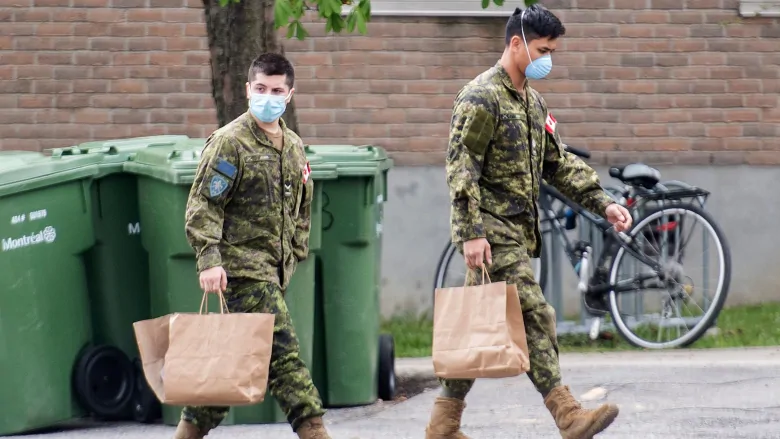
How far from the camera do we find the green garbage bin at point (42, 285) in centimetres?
565

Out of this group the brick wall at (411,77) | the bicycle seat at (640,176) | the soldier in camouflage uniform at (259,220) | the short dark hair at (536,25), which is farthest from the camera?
the brick wall at (411,77)

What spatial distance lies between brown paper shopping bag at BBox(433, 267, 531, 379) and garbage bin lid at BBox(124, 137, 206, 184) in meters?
1.42

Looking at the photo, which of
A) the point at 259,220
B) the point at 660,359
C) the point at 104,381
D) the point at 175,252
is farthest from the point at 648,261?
the point at 259,220

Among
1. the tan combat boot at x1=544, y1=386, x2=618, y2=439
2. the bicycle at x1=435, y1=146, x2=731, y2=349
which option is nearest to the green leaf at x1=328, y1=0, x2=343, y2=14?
the bicycle at x1=435, y1=146, x2=731, y2=349

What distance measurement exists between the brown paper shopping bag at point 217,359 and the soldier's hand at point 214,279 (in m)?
0.12

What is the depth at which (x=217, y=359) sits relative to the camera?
4492 mm

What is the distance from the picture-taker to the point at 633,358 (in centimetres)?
720

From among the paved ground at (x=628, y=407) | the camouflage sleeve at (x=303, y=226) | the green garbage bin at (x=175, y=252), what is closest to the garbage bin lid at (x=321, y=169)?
the green garbage bin at (x=175, y=252)

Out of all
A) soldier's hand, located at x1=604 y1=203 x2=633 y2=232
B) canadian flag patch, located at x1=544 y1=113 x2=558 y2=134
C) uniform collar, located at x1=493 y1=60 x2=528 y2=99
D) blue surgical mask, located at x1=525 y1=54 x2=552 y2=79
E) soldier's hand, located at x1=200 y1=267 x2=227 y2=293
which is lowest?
soldier's hand, located at x1=200 y1=267 x2=227 y2=293

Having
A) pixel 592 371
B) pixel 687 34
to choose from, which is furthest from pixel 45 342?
pixel 687 34

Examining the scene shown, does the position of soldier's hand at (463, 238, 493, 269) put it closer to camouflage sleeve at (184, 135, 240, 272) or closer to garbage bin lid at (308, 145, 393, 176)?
camouflage sleeve at (184, 135, 240, 272)

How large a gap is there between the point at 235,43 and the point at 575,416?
2.85 meters

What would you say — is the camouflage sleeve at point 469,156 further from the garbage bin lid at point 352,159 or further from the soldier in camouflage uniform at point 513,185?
the garbage bin lid at point 352,159

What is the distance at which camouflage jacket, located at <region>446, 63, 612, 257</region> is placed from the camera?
4.79m
